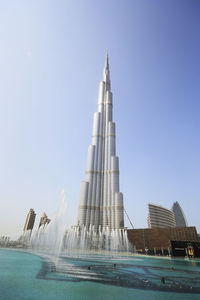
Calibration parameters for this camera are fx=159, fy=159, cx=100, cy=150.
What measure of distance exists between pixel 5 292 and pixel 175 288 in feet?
30.8

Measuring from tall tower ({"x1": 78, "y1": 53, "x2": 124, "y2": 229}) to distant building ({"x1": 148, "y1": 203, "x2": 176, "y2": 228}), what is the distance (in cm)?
4814

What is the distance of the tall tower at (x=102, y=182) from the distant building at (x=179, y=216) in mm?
141525

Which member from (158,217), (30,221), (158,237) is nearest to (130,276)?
(158,237)

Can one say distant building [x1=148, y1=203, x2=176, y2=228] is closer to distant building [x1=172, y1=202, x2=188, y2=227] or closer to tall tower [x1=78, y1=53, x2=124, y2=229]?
tall tower [x1=78, y1=53, x2=124, y2=229]

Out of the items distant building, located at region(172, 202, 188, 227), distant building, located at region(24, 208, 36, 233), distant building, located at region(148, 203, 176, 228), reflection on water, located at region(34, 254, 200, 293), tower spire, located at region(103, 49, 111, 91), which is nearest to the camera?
reflection on water, located at region(34, 254, 200, 293)

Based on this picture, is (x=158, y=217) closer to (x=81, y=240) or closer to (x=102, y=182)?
(x=102, y=182)

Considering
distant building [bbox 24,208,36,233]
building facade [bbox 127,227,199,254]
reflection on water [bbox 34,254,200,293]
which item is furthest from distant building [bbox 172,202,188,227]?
reflection on water [bbox 34,254,200,293]

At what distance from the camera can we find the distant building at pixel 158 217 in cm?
11457

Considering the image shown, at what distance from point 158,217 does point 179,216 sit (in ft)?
294

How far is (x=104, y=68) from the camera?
13150 cm

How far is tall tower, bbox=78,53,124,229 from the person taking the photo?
79.8 m

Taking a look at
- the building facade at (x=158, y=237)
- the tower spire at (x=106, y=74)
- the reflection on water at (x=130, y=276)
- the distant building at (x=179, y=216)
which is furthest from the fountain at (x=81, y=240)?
the distant building at (x=179, y=216)

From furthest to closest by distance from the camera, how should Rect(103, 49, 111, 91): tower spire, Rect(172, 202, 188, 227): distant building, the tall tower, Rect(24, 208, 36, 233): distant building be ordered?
Rect(172, 202, 188, 227): distant building
Rect(103, 49, 111, 91): tower spire
Rect(24, 208, 36, 233): distant building
the tall tower

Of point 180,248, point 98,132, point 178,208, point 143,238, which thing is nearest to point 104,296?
Result: point 180,248
